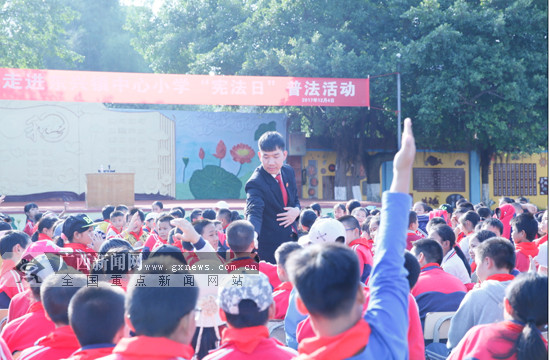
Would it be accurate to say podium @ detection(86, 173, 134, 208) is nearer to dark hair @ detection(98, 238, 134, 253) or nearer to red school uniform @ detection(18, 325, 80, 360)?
dark hair @ detection(98, 238, 134, 253)

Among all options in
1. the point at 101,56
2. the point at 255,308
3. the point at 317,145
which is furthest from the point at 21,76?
the point at 101,56

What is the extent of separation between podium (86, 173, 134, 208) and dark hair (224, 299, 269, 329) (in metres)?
13.3

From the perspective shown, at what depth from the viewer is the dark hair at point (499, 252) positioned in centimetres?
333

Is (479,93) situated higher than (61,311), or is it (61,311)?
(479,93)

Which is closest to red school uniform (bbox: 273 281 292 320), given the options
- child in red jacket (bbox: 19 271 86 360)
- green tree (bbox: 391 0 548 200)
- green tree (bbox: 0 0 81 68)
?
child in red jacket (bbox: 19 271 86 360)

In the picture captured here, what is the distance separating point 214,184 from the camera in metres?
19.8

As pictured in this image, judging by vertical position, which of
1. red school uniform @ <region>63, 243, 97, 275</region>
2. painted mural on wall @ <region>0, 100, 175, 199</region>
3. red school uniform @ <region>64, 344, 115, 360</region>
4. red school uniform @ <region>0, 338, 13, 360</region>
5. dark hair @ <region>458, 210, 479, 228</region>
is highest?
painted mural on wall @ <region>0, 100, 175, 199</region>

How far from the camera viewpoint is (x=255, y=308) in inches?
75.7

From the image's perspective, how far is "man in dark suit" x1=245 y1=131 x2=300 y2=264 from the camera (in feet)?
13.3

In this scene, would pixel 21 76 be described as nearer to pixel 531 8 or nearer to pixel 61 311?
pixel 61 311

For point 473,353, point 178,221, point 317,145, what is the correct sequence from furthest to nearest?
point 317,145, point 178,221, point 473,353

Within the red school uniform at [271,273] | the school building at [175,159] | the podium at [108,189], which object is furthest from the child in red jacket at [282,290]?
the school building at [175,159]

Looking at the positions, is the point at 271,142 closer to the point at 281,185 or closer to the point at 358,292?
the point at 281,185

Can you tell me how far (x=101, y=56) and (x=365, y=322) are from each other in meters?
28.6
